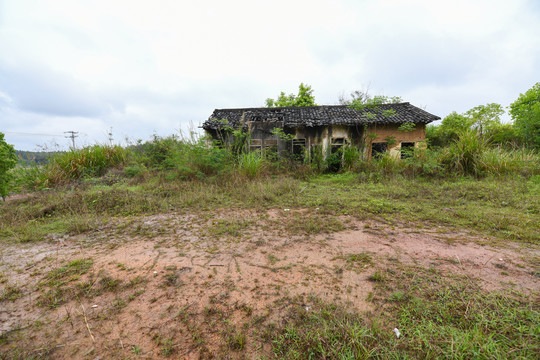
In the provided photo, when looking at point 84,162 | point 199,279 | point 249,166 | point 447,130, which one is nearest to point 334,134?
point 249,166

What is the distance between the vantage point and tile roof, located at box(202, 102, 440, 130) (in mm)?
10570

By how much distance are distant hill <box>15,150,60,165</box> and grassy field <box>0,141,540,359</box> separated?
345cm

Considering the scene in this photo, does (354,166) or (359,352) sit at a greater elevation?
(354,166)

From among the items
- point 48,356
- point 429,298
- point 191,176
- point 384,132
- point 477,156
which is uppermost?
point 384,132

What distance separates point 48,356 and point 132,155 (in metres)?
9.82

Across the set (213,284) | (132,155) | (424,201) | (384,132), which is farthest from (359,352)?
(384,132)

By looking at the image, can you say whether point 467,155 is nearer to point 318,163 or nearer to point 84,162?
point 318,163

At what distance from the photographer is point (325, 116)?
37.3 ft

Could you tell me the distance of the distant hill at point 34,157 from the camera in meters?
6.75

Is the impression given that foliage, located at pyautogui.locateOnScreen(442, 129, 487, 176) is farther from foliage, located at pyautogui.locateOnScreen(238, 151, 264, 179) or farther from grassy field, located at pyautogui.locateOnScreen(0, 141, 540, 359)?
foliage, located at pyautogui.locateOnScreen(238, 151, 264, 179)

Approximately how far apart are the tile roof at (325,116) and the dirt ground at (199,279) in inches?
307

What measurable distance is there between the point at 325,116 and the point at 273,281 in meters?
10.7

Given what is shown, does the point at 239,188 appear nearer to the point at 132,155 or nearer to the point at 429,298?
the point at 429,298

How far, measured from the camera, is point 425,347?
49.8 inches
